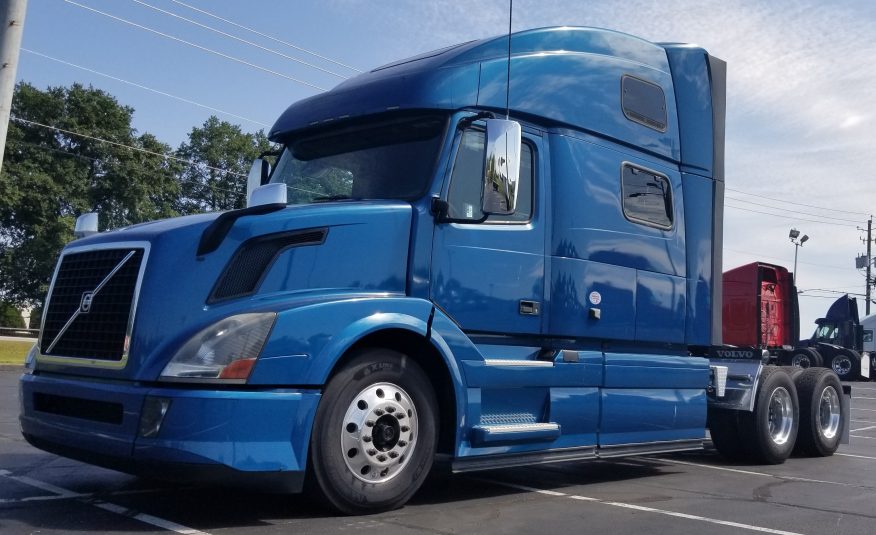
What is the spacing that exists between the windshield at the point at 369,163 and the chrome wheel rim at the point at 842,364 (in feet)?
110

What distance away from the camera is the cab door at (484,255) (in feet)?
20.6

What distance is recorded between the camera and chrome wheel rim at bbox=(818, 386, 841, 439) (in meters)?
10.9

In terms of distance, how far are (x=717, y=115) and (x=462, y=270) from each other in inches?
162

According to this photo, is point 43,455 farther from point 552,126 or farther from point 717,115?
point 717,115

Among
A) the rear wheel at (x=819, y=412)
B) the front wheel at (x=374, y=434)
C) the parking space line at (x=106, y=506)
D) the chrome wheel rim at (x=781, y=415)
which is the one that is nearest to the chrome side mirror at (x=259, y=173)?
the front wheel at (x=374, y=434)

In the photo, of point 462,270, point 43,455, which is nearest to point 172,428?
point 462,270

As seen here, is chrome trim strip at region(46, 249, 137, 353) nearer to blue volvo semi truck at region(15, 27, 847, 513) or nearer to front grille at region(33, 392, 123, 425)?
blue volvo semi truck at region(15, 27, 847, 513)

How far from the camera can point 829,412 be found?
11.0 meters

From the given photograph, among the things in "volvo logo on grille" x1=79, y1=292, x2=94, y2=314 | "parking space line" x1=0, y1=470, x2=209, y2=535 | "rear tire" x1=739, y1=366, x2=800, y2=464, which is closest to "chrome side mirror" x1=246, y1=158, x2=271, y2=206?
"volvo logo on grille" x1=79, y1=292, x2=94, y2=314

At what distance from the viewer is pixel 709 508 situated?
673 centimetres

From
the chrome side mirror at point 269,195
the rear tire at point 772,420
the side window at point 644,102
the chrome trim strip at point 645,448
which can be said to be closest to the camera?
the chrome side mirror at point 269,195

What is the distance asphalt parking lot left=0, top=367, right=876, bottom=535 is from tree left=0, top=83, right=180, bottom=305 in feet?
147

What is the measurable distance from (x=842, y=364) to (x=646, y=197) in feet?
103

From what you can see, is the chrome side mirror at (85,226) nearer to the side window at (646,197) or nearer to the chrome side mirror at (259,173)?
the chrome side mirror at (259,173)
